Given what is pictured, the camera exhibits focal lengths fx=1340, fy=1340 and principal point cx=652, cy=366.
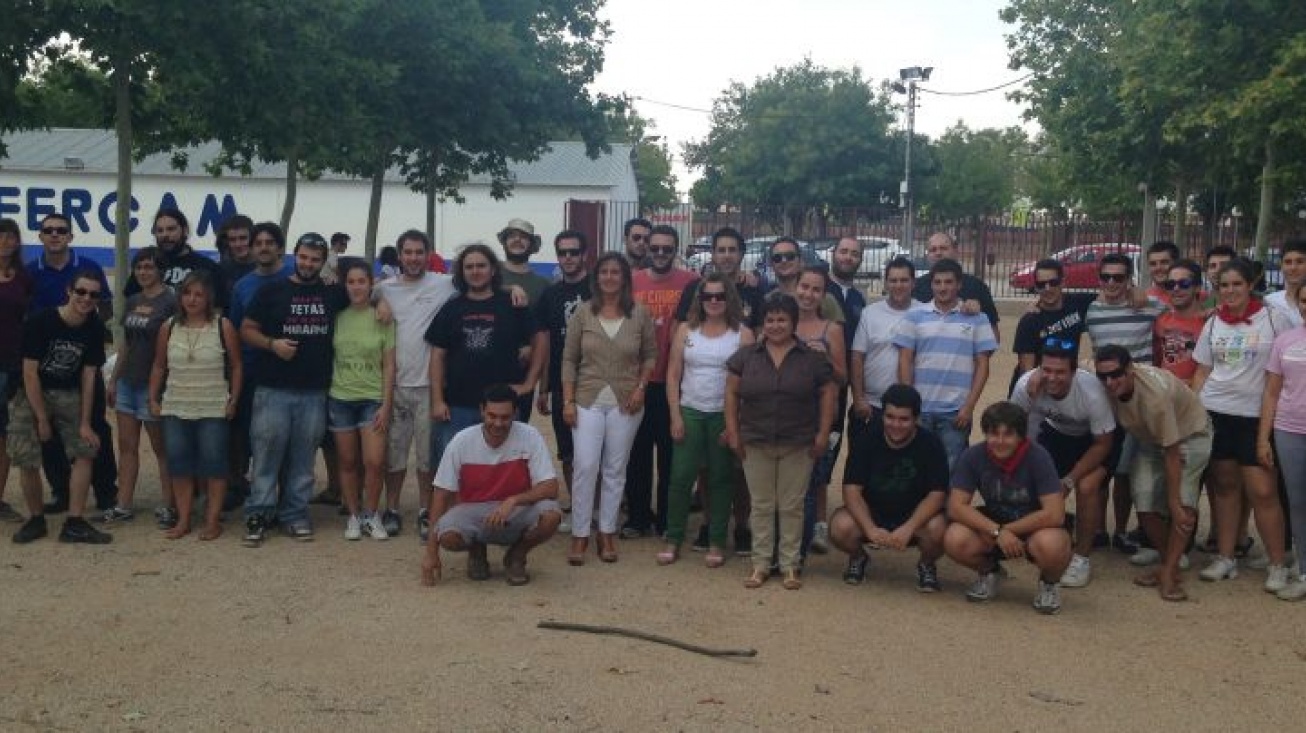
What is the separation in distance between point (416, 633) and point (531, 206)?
33117 millimetres

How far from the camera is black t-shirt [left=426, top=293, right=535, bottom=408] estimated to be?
304 inches

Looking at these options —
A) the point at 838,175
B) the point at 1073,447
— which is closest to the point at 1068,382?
the point at 1073,447

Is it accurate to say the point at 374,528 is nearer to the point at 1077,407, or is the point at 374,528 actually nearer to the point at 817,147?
the point at 1077,407

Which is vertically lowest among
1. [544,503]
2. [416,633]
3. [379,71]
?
[416,633]

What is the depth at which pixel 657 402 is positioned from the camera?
800cm

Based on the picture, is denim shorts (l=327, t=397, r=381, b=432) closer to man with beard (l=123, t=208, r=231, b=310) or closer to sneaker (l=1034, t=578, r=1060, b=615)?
man with beard (l=123, t=208, r=231, b=310)

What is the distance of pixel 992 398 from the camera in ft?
47.5

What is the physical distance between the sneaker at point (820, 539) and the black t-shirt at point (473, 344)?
2.06m

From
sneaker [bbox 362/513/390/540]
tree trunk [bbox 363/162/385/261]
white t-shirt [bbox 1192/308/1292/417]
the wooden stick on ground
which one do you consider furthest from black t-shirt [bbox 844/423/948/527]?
tree trunk [bbox 363/162/385/261]

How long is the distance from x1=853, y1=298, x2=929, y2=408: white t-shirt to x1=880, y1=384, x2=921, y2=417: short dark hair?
75cm

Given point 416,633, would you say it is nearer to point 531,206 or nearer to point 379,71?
point 379,71

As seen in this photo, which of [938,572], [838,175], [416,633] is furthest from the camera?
[838,175]

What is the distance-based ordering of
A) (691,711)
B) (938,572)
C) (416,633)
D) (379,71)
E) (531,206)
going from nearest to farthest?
(691,711) → (416,633) → (938,572) → (379,71) → (531,206)

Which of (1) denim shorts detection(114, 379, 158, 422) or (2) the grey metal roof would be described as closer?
(1) denim shorts detection(114, 379, 158, 422)
